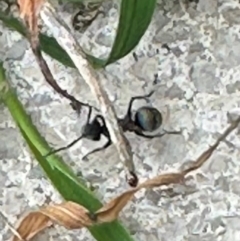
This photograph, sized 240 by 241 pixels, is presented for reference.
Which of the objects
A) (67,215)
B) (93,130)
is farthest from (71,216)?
(93,130)

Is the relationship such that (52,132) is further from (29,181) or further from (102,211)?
(102,211)

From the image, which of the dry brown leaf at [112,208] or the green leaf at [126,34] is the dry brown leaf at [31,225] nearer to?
the dry brown leaf at [112,208]

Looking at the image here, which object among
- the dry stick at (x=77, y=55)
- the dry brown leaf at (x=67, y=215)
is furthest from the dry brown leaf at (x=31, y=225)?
the dry stick at (x=77, y=55)

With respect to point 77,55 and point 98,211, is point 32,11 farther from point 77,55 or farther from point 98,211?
point 98,211

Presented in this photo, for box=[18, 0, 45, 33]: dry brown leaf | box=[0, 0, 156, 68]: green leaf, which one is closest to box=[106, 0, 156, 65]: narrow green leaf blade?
box=[0, 0, 156, 68]: green leaf

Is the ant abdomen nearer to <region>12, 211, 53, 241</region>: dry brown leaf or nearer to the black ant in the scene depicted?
the black ant

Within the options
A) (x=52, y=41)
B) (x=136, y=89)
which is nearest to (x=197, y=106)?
(x=136, y=89)
